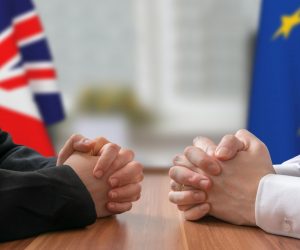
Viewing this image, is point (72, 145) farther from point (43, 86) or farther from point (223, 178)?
point (43, 86)

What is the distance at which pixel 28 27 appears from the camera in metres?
2.59

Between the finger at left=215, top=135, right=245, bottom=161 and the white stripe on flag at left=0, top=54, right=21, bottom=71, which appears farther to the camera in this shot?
the white stripe on flag at left=0, top=54, right=21, bottom=71

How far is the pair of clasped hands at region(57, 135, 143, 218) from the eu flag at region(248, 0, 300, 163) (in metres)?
1.71

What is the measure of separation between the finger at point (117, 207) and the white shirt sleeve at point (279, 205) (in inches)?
8.8

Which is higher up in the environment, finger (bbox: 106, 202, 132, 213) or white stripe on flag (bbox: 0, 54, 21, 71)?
finger (bbox: 106, 202, 132, 213)

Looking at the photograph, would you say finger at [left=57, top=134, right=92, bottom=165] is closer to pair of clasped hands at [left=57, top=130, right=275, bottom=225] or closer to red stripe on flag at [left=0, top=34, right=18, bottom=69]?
pair of clasped hands at [left=57, top=130, right=275, bottom=225]

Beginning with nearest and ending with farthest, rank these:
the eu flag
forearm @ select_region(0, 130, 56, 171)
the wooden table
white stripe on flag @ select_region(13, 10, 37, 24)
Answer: the wooden table < forearm @ select_region(0, 130, 56, 171) < the eu flag < white stripe on flag @ select_region(13, 10, 37, 24)

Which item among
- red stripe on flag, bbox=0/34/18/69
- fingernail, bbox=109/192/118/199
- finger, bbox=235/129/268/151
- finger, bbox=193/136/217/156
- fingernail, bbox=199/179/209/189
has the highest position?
finger, bbox=235/129/268/151

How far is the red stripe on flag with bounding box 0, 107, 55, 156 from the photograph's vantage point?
2480 mm

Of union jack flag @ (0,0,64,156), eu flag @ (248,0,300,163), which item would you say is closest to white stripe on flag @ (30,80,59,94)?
union jack flag @ (0,0,64,156)

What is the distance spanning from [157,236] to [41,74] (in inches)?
81.6

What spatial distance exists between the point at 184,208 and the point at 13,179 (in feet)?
0.92

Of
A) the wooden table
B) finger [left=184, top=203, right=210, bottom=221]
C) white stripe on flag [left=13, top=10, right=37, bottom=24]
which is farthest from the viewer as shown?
white stripe on flag [left=13, top=10, right=37, bottom=24]

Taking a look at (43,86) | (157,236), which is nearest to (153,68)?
(43,86)
